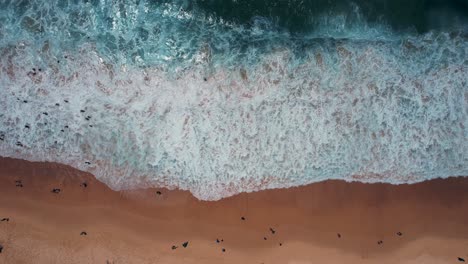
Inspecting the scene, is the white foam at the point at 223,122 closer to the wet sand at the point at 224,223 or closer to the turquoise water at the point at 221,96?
the turquoise water at the point at 221,96

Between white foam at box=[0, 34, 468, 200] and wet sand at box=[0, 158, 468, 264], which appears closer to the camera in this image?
wet sand at box=[0, 158, 468, 264]

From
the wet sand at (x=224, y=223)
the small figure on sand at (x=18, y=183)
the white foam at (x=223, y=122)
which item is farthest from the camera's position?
the white foam at (x=223, y=122)

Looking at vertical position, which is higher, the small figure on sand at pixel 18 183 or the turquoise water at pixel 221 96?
the turquoise water at pixel 221 96

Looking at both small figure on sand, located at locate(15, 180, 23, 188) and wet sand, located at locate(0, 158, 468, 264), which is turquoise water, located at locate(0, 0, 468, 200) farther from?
small figure on sand, located at locate(15, 180, 23, 188)

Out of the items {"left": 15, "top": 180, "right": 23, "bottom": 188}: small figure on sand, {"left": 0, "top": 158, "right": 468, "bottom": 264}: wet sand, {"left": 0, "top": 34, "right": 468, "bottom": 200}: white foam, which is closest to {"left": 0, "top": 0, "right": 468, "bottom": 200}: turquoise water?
{"left": 0, "top": 34, "right": 468, "bottom": 200}: white foam

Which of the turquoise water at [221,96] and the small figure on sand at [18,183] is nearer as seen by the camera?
the small figure on sand at [18,183]

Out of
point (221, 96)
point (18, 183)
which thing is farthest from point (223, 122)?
point (18, 183)

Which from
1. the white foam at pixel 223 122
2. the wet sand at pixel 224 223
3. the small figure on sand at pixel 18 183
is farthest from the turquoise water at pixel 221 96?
the small figure on sand at pixel 18 183
